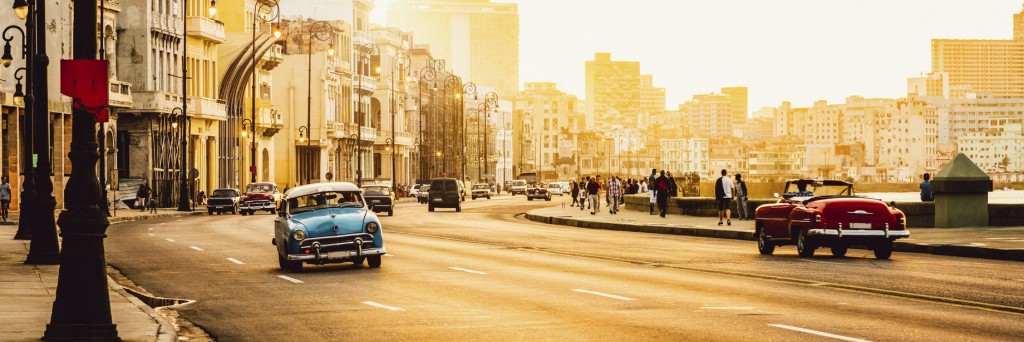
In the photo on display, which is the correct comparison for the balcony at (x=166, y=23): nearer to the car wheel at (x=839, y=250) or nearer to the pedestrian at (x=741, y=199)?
the pedestrian at (x=741, y=199)

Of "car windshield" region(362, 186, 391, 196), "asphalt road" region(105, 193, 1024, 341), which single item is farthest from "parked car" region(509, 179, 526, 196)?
"asphalt road" region(105, 193, 1024, 341)

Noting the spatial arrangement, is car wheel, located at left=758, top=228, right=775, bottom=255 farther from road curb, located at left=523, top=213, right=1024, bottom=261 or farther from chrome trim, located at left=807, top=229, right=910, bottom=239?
road curb, located at left=523, top=213, right=1024, bottom=261

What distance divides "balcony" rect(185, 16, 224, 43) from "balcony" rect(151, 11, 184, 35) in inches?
35.2

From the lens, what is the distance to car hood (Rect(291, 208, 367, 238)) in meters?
26.1

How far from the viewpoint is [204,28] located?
305 ft

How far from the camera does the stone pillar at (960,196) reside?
39.6 meters

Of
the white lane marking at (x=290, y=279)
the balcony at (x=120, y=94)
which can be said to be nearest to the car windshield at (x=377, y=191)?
the balcony at (x=120, y=94)

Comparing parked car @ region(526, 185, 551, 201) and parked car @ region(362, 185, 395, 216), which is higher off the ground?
parked car @ region(362, 185, 395, 216)

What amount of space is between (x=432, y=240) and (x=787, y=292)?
19.9 meters

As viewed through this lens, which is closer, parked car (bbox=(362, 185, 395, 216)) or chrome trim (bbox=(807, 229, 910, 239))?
chrome trim (bbox=(807, 229, 910, 239))

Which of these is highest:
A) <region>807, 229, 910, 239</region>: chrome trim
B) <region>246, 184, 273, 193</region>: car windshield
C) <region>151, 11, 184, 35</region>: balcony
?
<region>151, 11, 184, 35</region>: balcony

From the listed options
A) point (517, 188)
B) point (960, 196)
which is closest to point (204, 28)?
point (960, 196)

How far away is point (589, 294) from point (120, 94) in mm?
63145

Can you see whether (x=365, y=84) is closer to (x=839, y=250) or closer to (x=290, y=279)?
(x=839, y=250)
